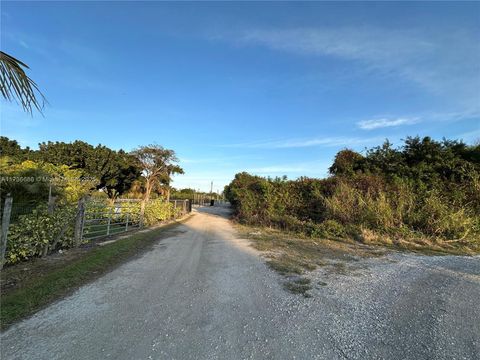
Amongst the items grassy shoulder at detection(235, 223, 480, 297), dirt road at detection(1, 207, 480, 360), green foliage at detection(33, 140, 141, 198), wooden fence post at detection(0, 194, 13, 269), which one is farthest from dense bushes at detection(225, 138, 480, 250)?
green foliage at detection(33, 140, 141, 198)

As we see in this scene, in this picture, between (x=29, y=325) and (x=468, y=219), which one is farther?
(x=468, y=219)

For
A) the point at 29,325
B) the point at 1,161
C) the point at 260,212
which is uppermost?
the point at 1,161

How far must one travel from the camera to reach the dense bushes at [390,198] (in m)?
11.0

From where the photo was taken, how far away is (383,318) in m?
3.73

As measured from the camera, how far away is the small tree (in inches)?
1396

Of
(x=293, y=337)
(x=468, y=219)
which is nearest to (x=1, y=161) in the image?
(x=293, y=337)

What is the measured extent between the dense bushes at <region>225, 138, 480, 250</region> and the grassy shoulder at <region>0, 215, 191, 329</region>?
26.2 ft

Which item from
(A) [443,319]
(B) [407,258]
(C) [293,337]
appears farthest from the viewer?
(B) [407,258]

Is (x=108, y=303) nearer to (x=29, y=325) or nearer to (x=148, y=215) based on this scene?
(x=29, y=325)

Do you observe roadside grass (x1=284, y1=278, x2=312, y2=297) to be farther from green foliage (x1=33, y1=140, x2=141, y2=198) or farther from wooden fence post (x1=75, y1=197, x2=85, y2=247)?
green foliage (x1=33, y1=140, x2=141, y2=198)

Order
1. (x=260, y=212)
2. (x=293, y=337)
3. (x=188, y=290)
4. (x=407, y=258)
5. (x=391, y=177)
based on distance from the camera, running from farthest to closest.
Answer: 1. (x=260, y=212)
2. (x=391, y=177)
3. (x=407, y=258)
4. (x=188, y=290)
5. (x=293, y=337)

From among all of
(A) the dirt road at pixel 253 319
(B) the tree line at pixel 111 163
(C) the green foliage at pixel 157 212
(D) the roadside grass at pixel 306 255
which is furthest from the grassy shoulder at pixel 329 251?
(B) the tree line at pixel 111 163

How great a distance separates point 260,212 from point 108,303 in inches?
547

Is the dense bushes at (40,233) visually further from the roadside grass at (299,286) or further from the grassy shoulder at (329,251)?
the roadside grass at (299,286)
